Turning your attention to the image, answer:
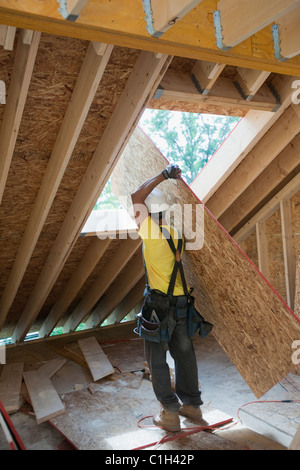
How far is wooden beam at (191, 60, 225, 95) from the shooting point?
313 cm

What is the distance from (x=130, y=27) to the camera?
1986mm

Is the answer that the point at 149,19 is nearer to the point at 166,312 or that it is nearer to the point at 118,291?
→ the point at 166,312

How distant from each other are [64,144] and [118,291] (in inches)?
113

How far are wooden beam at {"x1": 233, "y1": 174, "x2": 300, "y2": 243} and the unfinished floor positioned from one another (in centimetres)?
142

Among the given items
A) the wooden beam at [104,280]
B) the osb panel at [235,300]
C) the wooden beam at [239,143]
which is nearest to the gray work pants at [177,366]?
the osb panel at [235,300]

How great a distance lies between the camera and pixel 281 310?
2.95 metres

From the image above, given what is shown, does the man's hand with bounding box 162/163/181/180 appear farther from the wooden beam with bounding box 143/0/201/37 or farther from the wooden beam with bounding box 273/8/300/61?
the wooden beam with bounding box 143/0/201/37

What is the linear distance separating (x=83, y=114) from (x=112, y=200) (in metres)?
13.0

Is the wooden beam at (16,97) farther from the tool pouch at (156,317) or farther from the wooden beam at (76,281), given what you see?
the wooden beam at (76,281)

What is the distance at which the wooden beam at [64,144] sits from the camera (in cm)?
269

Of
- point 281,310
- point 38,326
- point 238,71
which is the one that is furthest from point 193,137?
point 281,310

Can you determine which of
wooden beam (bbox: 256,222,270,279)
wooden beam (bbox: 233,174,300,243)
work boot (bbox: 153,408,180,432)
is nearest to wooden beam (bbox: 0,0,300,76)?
work boot (bbox: 153,408,180,432)

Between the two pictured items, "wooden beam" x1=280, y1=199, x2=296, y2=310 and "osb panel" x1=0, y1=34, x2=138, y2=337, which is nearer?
"osb panel" x1=0, y1=34, x2=138, y2=337

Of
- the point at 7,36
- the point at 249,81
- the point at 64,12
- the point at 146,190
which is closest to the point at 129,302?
the point at 146,190
